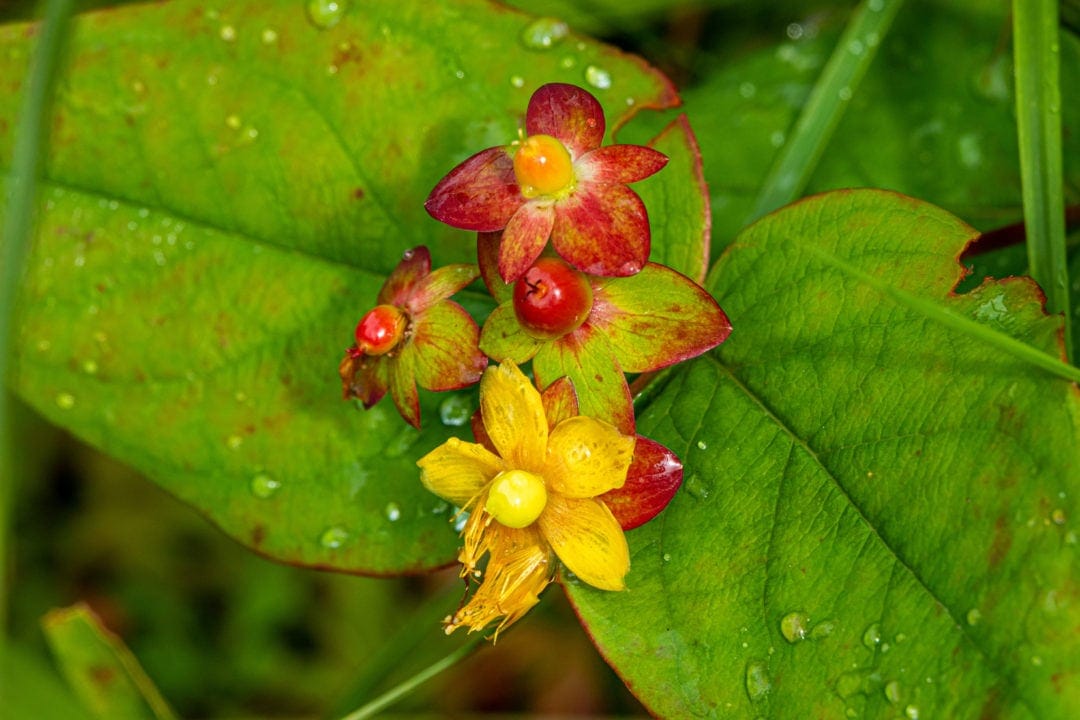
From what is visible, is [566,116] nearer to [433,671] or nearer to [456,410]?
[456,410]

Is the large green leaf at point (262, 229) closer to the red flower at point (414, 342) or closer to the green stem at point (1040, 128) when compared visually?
the red flower at point (414, 342)

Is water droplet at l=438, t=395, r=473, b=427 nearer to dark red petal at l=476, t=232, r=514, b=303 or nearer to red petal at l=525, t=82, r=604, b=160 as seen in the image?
dark red petal at l=476, t=232, r=514, b=303

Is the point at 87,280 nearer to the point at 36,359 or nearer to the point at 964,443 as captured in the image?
the point at 36,359

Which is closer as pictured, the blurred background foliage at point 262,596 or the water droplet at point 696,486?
the water droplet at point 696,486

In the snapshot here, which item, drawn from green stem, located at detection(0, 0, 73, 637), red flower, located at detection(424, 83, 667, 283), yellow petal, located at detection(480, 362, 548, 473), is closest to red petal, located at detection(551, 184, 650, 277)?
red flower, located at detection(424, 83, 667, 283)

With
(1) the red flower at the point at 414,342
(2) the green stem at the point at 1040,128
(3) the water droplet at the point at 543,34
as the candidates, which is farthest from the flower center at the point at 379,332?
(2) the green stem at the point at 1040,128

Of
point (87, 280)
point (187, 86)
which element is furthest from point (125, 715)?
point (187, 86)

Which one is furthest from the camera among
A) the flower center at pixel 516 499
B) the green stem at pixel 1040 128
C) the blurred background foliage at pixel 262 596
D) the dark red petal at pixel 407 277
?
the blurred background foliage at pixel 262 596
